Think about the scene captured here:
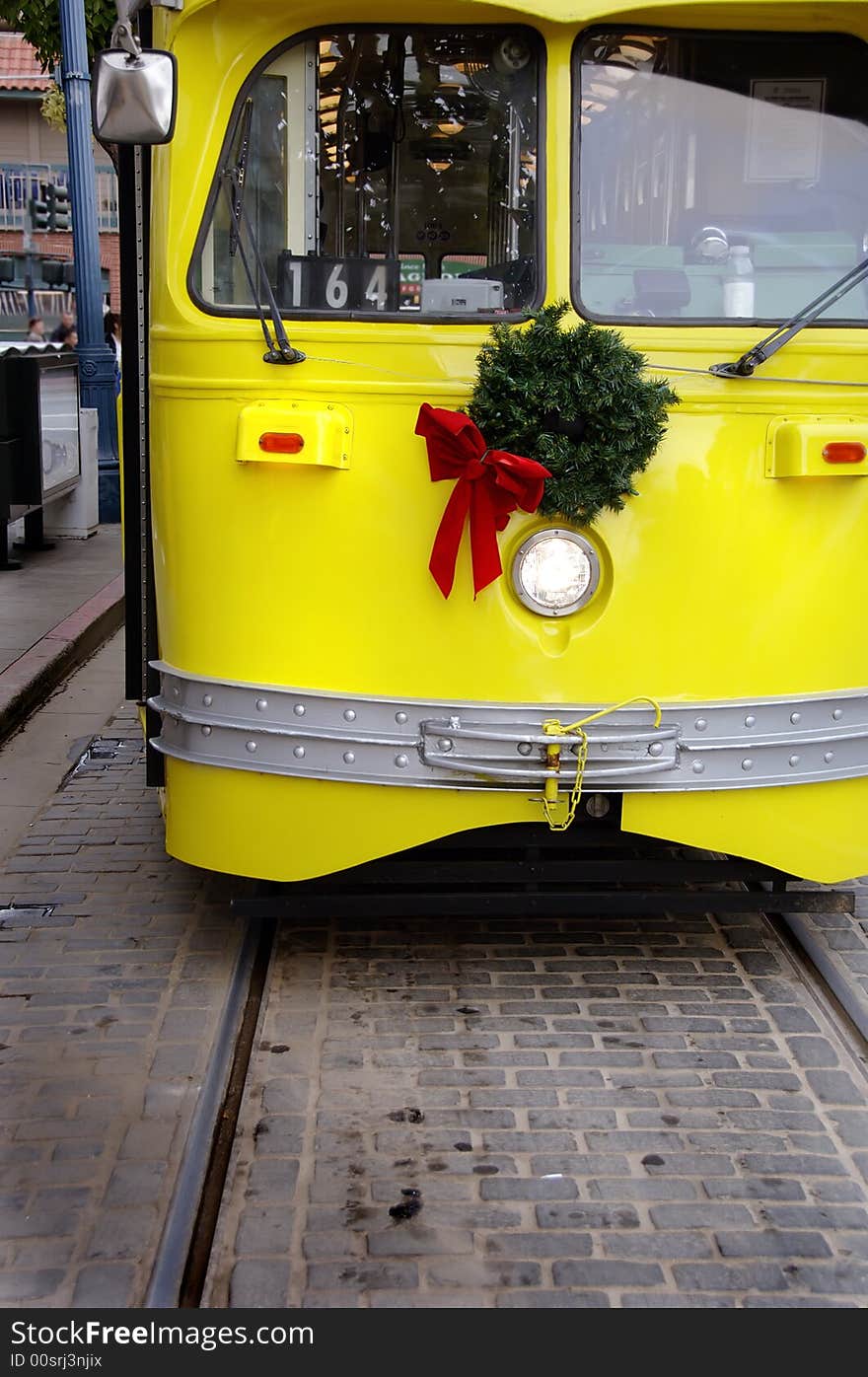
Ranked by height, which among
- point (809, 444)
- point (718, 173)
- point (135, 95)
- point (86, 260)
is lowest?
point (809, 444)

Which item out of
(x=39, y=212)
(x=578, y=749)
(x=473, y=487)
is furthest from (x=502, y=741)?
(x=39, y=212)

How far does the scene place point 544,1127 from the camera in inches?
140

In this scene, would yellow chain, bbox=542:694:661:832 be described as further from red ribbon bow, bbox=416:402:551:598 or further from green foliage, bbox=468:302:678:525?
green foliage, bbox=468:302:678:525

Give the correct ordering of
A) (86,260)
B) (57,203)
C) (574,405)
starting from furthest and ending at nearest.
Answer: (57,203)
(86,260)
(574,405)

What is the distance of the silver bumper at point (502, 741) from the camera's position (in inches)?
152

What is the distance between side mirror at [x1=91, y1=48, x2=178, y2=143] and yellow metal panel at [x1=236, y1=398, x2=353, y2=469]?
713 millimetres

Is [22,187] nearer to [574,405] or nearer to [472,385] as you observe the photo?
[472,385]

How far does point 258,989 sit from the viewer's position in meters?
4.35

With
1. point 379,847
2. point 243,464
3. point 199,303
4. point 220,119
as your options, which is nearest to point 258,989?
point 379,847

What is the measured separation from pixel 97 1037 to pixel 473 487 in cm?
182

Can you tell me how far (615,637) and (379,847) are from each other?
867 millimetres

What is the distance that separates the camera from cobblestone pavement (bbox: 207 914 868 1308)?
3.00m

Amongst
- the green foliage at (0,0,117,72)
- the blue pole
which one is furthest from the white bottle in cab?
the green foliage at (0,0,117,72)

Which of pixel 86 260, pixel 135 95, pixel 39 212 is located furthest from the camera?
pixel 39 212
